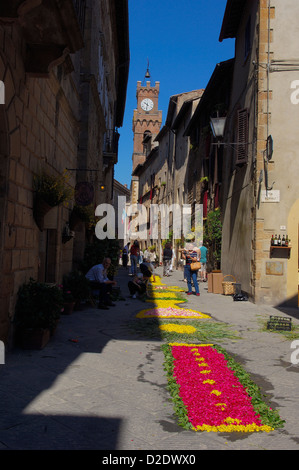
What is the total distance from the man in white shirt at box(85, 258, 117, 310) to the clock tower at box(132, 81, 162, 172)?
5873cm

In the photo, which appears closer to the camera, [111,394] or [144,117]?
[111,394]

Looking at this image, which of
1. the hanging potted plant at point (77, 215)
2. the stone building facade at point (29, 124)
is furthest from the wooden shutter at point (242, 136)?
the stone building facade at point (29, 124)

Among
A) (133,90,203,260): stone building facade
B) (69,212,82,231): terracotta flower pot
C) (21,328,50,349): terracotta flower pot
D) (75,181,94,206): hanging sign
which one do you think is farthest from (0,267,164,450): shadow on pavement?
(133,90,203,260): stone building facade

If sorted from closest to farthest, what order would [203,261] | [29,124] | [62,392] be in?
[62,392]
[29,124]
[203,261]

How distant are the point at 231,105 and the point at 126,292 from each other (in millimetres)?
7679

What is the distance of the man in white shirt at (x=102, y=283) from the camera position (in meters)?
10.3

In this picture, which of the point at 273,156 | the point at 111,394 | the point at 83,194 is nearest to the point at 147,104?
the point at 273,156

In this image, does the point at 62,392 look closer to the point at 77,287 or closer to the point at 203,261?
the point at 77,287

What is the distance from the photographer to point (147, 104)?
70.0 meters

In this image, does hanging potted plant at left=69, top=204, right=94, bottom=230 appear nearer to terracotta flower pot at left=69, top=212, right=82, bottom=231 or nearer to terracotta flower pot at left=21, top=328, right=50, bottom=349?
terracotta flower pot at left=69, top=212, right=82, bottom=231

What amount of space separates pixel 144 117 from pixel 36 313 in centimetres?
6632

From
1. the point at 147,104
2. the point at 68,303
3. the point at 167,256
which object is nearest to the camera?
the point at 68,303

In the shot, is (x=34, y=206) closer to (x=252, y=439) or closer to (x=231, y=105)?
(x=252, y=439)

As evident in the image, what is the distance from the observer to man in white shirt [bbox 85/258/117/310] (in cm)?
1030
